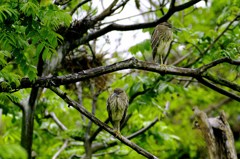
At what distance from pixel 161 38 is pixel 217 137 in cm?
156

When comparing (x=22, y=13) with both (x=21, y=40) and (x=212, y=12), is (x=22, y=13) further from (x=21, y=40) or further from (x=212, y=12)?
(x=212, y=12)

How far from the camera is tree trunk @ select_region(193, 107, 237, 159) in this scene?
586 cm

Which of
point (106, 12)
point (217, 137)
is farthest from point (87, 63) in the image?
point (217, 137)

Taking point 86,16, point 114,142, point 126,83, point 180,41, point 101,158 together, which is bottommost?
point 101,158

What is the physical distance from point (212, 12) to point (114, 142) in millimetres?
9617

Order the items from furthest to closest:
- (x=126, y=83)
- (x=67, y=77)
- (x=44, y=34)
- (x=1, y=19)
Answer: (x=126, y=83)
(x=67, y=77)
(x=44, y=34)
(x=1, y=19)

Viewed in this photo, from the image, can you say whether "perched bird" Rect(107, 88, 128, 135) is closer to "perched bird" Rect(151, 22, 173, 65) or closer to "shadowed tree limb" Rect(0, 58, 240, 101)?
"perched bird" Rect(151, 22, 173, 65)

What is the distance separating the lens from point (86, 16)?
5.59 metres

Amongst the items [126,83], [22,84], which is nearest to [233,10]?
[126,83]

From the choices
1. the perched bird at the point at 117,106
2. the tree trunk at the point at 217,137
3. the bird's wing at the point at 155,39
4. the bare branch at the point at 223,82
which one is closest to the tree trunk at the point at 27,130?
the perched bird at the point at 117,106

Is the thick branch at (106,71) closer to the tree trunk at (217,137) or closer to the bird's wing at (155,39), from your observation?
the bird's wing at (155,39)

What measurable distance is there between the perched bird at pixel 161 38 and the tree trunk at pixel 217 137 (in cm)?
110

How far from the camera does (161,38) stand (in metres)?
5.47

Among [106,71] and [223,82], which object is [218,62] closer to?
[223,82]
